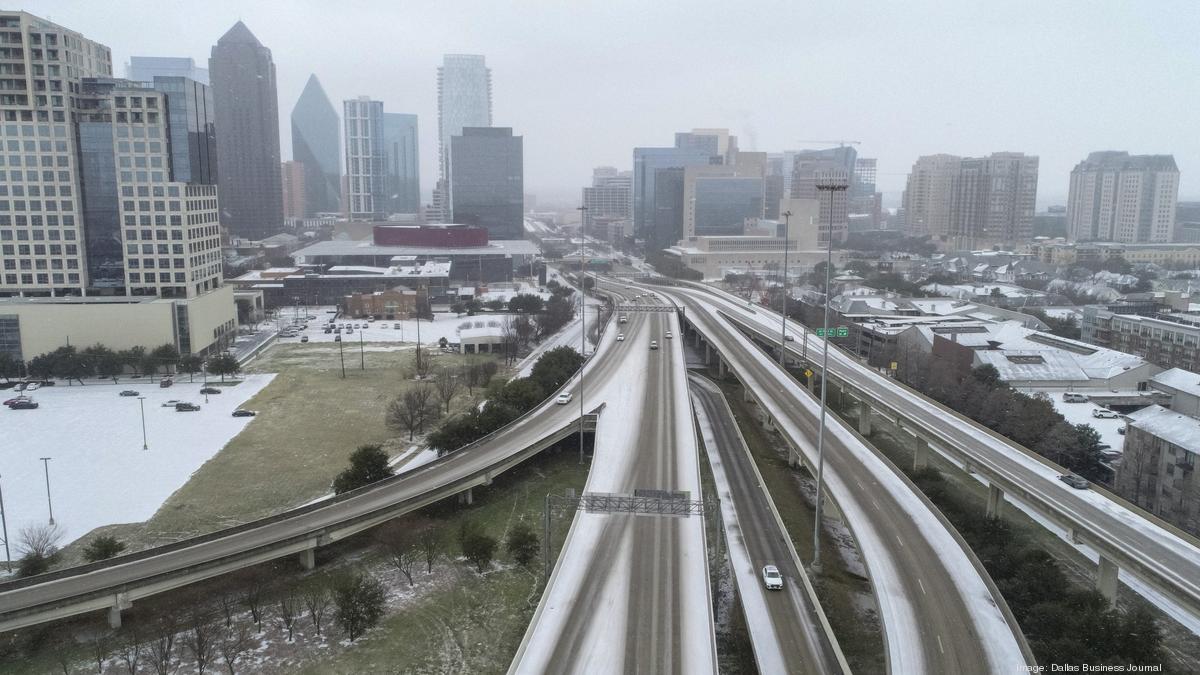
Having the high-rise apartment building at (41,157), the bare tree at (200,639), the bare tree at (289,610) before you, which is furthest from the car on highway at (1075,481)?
the high-rise apartment building at (41,157)

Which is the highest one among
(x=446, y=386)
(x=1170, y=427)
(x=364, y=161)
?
(x=364, y=161)

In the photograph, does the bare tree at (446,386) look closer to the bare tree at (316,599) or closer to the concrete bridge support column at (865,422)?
the bare tree at (316,599)

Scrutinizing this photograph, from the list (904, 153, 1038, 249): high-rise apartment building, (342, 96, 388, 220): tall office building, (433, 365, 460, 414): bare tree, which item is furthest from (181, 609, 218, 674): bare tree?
(342, 96, 388, 220): tall office building

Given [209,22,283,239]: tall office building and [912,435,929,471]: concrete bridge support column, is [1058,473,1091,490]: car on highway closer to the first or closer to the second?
[912,435,929,471]: concrete bridge support column

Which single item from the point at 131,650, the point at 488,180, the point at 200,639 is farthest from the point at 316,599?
the point at 488,180

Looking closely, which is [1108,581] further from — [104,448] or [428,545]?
[104,448]
